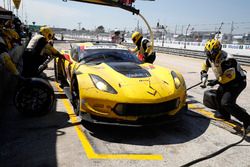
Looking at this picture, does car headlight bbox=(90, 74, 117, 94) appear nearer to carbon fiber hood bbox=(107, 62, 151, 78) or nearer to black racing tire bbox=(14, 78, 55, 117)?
carbon fiber hood bbox=(107, 62, 151, 78)

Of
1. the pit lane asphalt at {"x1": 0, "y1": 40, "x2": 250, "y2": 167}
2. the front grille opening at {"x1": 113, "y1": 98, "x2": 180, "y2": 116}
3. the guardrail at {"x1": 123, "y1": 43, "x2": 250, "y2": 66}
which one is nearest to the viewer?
the pit lane asphalt at {"x1": 0, "y1": 40, "x2": 250, "y2": 167}

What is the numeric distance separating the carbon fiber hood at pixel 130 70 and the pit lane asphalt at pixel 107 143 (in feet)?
3.14

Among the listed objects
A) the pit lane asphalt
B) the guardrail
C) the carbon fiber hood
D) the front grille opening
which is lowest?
the pit lane asphalt

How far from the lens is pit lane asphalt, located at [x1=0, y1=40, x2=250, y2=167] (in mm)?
3468

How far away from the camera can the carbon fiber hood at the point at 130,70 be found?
468 cm

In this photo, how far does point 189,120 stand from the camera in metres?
5.09

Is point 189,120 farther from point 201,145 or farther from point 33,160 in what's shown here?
point 33,160

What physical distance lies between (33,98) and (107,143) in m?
1.89

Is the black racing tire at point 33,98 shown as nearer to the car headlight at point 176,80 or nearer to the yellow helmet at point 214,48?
the car headlight at point 176,80

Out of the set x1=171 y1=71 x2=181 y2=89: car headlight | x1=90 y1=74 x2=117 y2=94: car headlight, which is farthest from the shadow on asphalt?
x1=171 y1=71 x2=181 y2=89: car headlight

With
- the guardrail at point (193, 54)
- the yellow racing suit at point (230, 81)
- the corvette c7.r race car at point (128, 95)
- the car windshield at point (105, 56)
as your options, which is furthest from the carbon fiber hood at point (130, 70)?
the guardrail at point (193, 54)

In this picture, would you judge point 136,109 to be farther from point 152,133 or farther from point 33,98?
point 33,98

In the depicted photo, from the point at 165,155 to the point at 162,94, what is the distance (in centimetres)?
100

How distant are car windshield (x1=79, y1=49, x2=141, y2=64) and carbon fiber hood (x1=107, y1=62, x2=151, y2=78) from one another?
1.30ft
